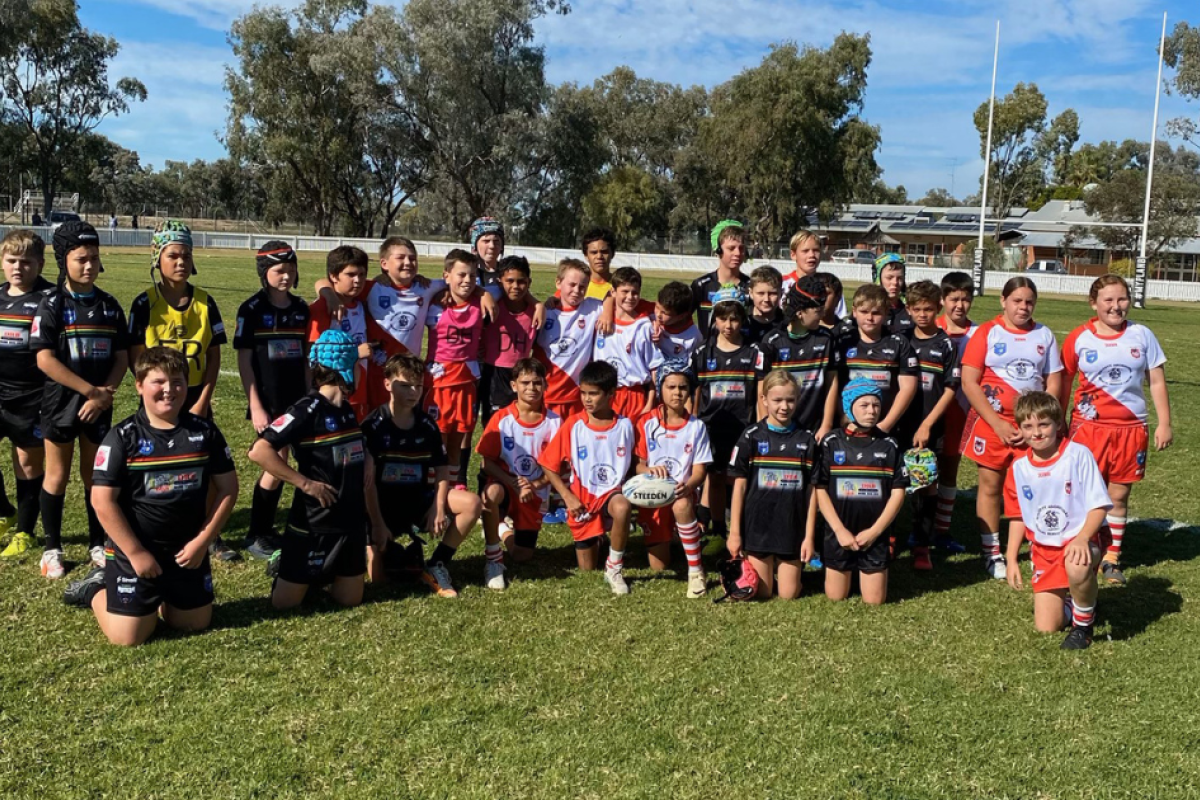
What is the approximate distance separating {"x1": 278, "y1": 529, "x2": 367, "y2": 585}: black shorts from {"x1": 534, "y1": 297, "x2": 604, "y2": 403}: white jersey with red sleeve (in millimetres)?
1942

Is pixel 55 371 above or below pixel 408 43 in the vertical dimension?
below

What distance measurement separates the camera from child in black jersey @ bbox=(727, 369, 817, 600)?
501 centimetres

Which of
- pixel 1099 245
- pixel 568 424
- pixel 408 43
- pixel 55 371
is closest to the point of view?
pixel 55 371

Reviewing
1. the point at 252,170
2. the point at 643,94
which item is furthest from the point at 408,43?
the point at 643,94

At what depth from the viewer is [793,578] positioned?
16.4ft

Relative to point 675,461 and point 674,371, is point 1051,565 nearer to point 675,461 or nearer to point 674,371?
point 675,461

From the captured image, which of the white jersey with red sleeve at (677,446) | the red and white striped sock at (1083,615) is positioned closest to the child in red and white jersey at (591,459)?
the white jersey with red sleeve at (677,446)

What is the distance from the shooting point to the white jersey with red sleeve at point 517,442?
5402 millimetres

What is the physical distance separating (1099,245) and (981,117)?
1159 centimetres

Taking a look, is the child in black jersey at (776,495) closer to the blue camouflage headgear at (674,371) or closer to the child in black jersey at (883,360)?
the blue camouflage headgear at (674,371)

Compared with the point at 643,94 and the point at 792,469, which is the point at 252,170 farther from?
the point at 792,469

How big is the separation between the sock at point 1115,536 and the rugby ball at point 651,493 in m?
2.74

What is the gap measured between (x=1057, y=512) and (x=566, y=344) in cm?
310

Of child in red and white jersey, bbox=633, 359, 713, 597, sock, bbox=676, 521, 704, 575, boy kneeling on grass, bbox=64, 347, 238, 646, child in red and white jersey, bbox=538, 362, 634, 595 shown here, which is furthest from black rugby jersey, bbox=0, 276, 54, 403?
sock, bbox=676, 521, 704, 575
